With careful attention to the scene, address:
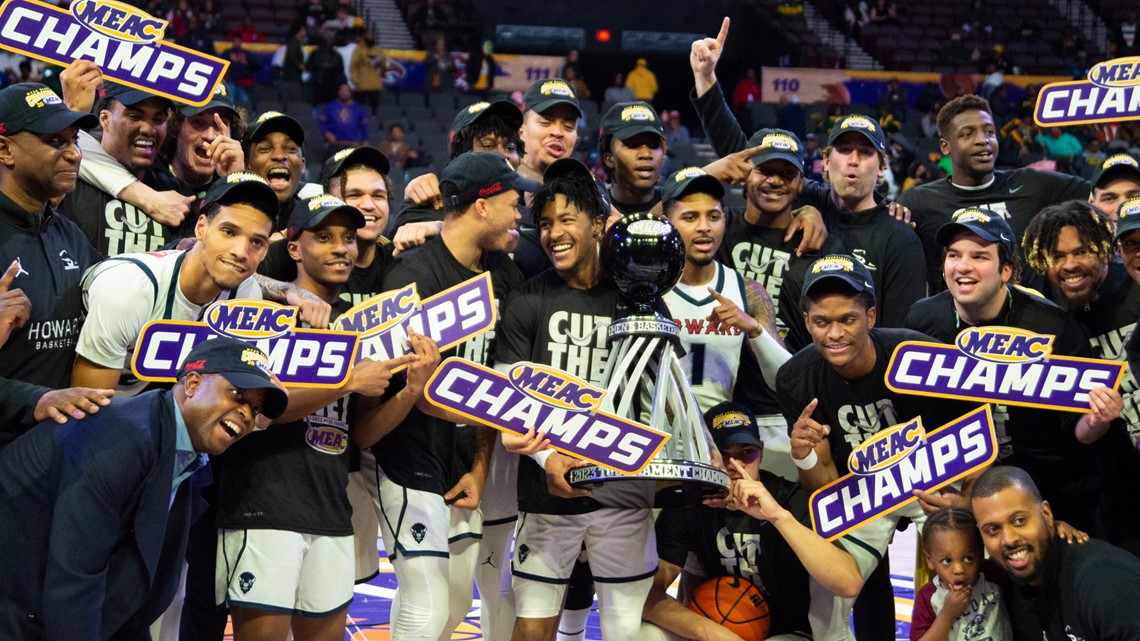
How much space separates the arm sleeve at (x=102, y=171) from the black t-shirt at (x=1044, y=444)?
2890 mm

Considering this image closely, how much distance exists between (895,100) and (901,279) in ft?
43.9

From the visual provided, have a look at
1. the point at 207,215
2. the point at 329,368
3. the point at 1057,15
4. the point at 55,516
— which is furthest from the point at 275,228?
the point at 1057,15

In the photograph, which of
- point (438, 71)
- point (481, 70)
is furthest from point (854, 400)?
point (481, 70)

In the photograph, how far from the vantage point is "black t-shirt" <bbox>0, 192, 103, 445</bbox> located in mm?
3955

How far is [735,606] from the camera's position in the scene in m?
4.71

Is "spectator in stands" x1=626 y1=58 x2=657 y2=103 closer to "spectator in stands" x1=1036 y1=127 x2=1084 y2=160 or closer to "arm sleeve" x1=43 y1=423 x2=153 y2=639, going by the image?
"spectator in stands" x1=1036 y1=127 x2=1084 y2=160

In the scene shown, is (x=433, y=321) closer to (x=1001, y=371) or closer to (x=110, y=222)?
(x=110, y=222)

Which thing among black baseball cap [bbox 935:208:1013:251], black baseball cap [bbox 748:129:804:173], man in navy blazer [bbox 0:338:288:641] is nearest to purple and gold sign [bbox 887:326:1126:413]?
black baseball cap [bbox 935:208:1013:251]

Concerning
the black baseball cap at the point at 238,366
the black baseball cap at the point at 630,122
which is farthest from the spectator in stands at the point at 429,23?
the black baseball cap at the point at 238,366

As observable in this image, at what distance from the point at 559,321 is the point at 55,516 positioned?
1.76m

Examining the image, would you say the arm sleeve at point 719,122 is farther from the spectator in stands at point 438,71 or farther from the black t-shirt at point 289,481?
the spectator in stands at point 438,71

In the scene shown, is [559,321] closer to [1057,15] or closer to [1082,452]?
[1082,452]

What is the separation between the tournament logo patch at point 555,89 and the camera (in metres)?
5.50

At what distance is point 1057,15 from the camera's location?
21.3 metres
